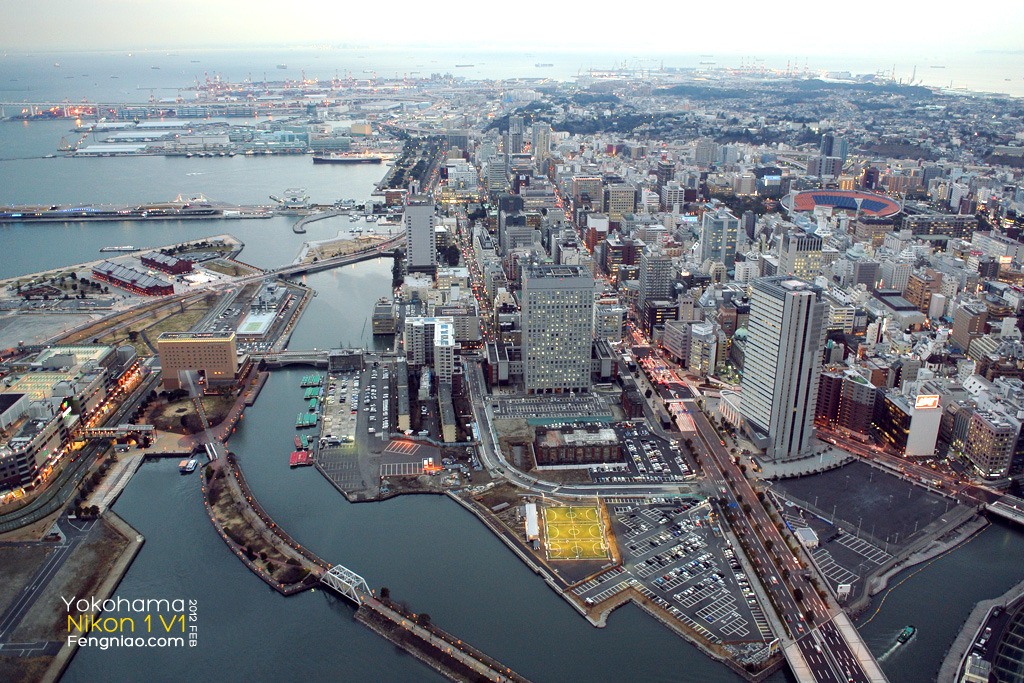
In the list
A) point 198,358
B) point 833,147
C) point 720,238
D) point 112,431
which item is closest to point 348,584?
point 112,431

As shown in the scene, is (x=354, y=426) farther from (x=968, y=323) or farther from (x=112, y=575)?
(x=968, y=323)

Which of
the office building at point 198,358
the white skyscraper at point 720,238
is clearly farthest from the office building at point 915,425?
the office building at point 198,358

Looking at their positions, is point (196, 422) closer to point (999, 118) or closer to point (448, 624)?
point (448, 624)

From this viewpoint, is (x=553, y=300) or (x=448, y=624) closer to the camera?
(x=448, y=624)

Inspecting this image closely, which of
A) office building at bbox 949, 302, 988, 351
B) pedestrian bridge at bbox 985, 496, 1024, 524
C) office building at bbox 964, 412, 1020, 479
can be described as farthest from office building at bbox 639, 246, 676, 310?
pedestrian bridge at bbox 985, 496, 1024, 524

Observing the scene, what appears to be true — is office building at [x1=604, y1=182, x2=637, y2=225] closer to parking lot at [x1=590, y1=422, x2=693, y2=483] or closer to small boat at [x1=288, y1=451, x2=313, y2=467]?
parking lot at [x1=590, y1=422, x2=693, y2=483]

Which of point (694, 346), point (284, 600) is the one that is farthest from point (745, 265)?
point (284, 600)
